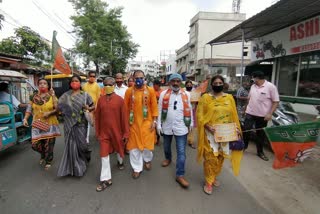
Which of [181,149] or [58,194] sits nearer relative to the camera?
[58,194]

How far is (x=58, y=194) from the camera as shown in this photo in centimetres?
318

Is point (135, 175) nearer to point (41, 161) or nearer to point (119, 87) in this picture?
point (41, 161)

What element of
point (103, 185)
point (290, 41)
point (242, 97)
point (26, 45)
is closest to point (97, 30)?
point (26, 45)

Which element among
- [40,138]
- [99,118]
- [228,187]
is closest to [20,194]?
[40,138]

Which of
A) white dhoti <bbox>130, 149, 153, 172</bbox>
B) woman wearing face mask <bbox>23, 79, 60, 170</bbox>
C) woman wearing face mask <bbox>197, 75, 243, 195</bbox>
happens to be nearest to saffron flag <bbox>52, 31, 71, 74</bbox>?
woman wearing face mask <bbox>23, 79, 60, 170</bbox>

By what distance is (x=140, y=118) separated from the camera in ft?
12.3

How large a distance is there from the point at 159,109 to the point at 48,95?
2.14m

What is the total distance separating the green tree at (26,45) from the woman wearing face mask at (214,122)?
1610cm

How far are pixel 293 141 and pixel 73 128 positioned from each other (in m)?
3.30

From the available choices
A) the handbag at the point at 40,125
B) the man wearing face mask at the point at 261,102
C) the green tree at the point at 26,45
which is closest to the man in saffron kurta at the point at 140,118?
the handbag at the point at 40,125

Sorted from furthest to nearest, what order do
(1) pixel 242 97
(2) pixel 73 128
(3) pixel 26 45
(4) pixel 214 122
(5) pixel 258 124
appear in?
(3) pixel 26 45, (1) pixel 242 97, (5) pixel 258 124, (2) pixel 73 128, (4) pixel 214 122

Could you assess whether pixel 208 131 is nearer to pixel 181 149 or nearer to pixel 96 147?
pixel 181 149

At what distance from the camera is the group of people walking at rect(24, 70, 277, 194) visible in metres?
3.20

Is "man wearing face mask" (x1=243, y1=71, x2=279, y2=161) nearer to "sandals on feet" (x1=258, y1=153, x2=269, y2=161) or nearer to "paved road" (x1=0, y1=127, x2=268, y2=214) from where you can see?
"sandals on feet" (x1=258, y1=153, x2=269, y2=161)
